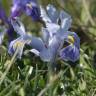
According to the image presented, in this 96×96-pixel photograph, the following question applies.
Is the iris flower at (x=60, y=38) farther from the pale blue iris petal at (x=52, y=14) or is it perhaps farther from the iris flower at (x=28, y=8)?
the iris flower at (x=28, y=8)

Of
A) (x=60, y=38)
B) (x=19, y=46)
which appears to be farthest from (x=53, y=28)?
(x=19, y=46)

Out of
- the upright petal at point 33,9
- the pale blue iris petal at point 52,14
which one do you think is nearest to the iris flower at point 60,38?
the pale blue iris petal at point 52,14

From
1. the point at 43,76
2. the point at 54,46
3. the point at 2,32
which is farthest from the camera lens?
the point at 2,32

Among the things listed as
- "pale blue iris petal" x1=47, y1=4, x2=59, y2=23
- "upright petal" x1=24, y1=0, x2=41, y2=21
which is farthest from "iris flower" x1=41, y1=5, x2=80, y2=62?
"upright petal" x1=24, y1=0, x2=41, y2=21

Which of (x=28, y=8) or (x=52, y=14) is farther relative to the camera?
(x=28, y=8)

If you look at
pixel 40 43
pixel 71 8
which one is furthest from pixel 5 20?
pixel 71 8

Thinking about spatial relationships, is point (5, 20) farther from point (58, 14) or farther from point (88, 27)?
point (88, 27)

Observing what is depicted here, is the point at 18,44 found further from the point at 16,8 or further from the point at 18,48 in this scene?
the point at 16,8
